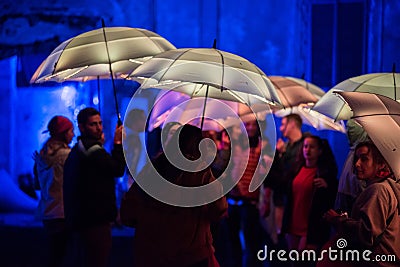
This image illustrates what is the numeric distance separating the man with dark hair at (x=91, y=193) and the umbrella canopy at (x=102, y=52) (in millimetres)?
504

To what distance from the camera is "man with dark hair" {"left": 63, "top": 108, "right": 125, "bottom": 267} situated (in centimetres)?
565

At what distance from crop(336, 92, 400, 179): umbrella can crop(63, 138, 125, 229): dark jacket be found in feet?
6.70

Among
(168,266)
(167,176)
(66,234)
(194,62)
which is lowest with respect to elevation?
(66,234)

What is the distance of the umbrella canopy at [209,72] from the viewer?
4965mm

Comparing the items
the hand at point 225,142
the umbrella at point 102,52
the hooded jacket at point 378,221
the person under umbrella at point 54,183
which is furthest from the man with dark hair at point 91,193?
the hand at point 225,142

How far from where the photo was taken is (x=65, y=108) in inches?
467

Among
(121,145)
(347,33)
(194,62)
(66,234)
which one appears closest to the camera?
(194,62)

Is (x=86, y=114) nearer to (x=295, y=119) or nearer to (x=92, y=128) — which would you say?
(x=92, y=128)

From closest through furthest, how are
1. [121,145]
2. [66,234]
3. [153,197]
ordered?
[153,197] < [121,145] < [66,234]

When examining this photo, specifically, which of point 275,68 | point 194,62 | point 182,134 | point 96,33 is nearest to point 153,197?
point 182,134

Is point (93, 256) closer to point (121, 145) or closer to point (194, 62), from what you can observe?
point (121, 145)

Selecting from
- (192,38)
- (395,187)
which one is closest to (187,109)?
(395,187)

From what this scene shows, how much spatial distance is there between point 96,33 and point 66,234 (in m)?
1.88

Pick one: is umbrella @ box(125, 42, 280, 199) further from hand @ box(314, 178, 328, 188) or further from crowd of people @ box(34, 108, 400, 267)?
hand @ box(314, 178, 328, 188)
